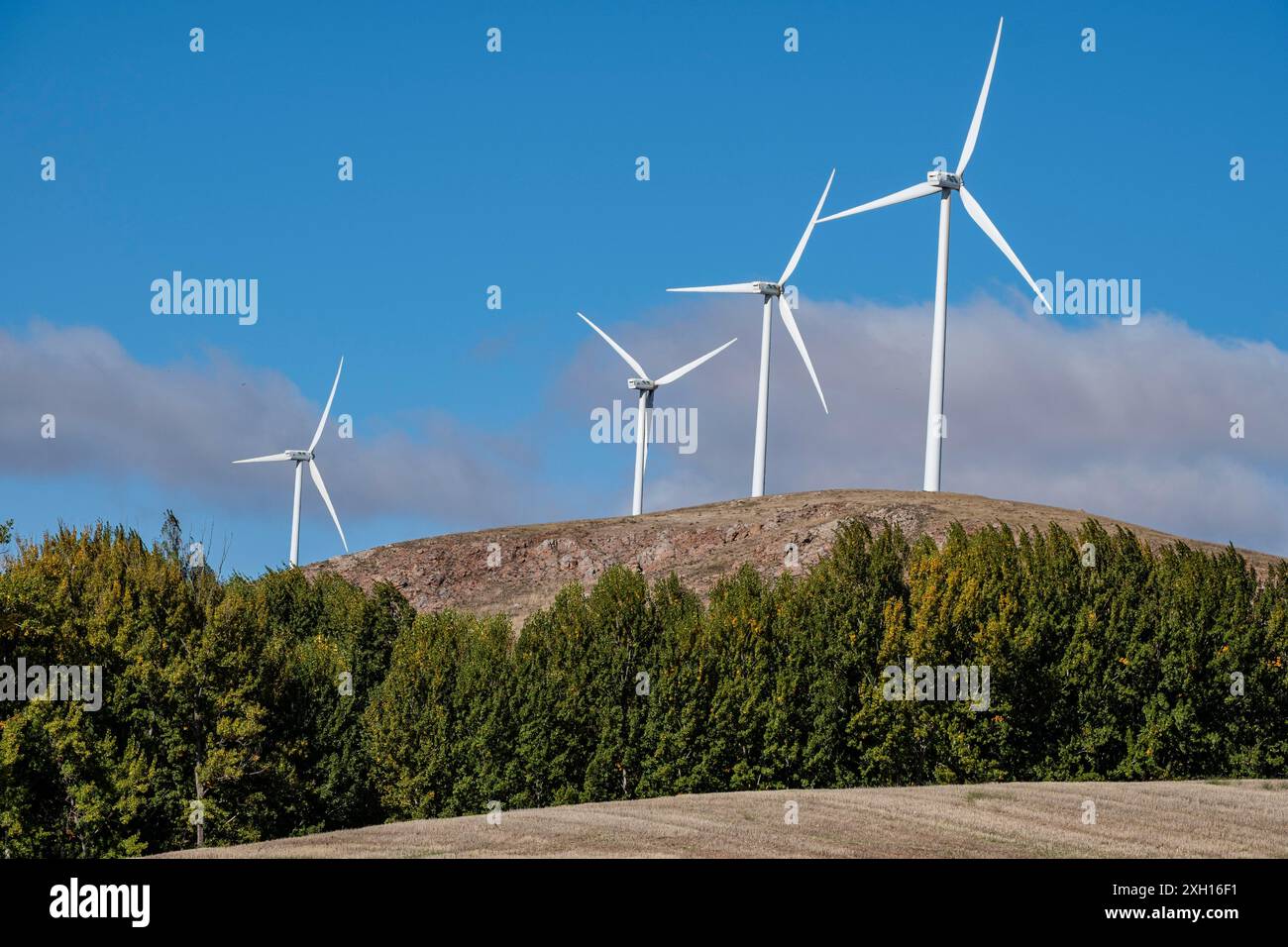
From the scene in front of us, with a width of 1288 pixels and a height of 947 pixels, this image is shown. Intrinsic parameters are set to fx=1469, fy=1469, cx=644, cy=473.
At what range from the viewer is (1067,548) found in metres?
77.2

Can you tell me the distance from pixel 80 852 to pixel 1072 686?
46916mm

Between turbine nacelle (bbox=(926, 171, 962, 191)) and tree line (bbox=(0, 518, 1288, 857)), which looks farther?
turbine nacelle (bbox=(926, 171, 962, 191))

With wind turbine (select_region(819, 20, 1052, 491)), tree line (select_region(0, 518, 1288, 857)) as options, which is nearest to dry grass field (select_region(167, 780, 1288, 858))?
tree line (select_region(0, 518, 1288, 857))

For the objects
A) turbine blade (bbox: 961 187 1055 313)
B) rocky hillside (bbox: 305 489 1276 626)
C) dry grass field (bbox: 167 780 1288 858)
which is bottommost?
dry grass field (bbox: 167 780 1288 858)

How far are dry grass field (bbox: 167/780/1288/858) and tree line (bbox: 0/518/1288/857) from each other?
67.2ft

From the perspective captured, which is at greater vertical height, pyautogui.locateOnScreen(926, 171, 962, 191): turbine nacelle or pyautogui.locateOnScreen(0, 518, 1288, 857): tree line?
pyautogui.locateOnScreen(926, 171, 962, 191): turbine nacelle

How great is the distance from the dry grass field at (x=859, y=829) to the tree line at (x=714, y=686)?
2049 cm

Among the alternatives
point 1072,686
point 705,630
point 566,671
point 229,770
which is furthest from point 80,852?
point 1072,686

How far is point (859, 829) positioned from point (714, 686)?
1405 inches

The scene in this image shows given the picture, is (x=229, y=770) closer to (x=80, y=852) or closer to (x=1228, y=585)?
(x=80, y=852)

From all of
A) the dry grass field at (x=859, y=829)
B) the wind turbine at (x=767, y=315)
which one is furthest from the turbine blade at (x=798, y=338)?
the dry grass field at (x=859, y=829)

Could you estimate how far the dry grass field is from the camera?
1371 inches

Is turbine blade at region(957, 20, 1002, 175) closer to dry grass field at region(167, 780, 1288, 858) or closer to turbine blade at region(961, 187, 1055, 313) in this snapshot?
turbine blade at region(961, 187, 1055, 313)
